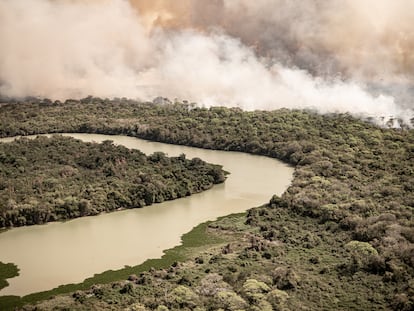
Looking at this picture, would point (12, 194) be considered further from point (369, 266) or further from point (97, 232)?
point (369, 266)

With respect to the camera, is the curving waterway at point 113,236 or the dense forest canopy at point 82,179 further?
the dense forest canopy at point 82,179

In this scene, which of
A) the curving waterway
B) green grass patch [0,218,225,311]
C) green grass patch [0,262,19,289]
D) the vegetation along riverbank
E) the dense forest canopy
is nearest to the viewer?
the vegetation along riverbank

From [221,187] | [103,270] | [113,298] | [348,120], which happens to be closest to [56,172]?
[221,187]

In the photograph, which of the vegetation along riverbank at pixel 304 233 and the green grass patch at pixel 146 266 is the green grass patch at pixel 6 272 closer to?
the green grass patch at pixel 146 266

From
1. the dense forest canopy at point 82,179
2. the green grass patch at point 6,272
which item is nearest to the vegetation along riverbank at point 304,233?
the green grass patch at point 6,272

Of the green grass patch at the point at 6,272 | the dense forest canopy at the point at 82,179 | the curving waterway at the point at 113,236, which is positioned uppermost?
the dense forest canopy at the point at 82,179

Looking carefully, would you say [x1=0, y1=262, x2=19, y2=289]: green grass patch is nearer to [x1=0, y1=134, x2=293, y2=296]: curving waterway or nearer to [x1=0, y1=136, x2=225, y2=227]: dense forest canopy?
[x1=0, y1=134, x2=293, y2=296]: curving waterway

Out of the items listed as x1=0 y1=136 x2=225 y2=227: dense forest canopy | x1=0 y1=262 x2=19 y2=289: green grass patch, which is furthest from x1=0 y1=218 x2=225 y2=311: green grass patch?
x1=0 y1=136 x2=225 y2=227: dense forest canopy
